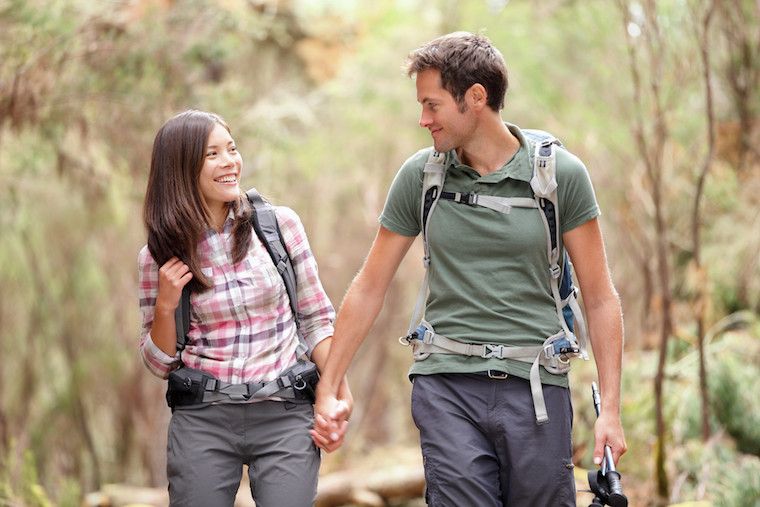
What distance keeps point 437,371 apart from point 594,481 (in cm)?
64

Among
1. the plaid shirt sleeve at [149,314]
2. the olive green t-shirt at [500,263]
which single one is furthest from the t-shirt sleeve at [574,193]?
the plaid shirt sleeve at [149,314]

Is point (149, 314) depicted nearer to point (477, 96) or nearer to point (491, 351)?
point (491, 351)

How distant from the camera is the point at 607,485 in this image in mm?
2799

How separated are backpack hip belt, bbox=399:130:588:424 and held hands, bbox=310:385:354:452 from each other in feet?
1.09

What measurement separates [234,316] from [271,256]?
257 mm

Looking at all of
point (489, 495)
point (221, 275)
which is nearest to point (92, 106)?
point (221, 275)

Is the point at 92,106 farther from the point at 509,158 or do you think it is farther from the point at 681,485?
the point at 681,485

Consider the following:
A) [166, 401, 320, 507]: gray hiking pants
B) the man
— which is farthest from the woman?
the man

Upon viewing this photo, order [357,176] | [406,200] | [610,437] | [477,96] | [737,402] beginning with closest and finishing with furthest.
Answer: [610,437]
[477,96]
[406,200]
[737,402]
[357,176]

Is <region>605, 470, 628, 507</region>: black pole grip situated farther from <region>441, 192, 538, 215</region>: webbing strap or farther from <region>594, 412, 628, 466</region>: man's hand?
<region>441, 192, 538, 215</region>: webbing strap

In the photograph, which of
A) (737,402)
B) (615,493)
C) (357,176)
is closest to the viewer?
(615,493)

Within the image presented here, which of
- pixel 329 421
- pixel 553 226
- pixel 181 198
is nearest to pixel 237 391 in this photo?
pixel 329 421

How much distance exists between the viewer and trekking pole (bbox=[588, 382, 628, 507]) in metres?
2.72

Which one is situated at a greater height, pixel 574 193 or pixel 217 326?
pixel 574 193
